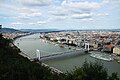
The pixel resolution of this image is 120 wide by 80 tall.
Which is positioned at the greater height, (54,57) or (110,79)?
(110,79)

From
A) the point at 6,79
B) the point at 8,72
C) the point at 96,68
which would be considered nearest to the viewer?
the point at 96,68

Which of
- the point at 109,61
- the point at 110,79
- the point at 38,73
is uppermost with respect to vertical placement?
the point at 110,79

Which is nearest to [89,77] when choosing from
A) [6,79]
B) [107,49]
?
[6,79]

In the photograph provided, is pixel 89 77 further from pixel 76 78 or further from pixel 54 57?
pixel 54 57

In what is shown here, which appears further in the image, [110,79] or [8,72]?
[8,72]

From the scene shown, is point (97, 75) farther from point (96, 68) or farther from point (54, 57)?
point (54, 57)

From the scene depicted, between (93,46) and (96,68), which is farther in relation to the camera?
(93,46)

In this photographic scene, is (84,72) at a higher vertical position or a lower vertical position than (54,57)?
higher

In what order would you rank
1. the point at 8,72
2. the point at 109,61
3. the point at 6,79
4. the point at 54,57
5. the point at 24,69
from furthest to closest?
the point at 54,57 < the point at 109,61 < the point at 24,69 < the point at 8,72 < the point at 6,79

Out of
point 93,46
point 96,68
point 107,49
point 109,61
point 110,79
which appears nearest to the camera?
point 110,79

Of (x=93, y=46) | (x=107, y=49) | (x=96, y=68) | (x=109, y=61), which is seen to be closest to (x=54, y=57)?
(x=109, y=61)
